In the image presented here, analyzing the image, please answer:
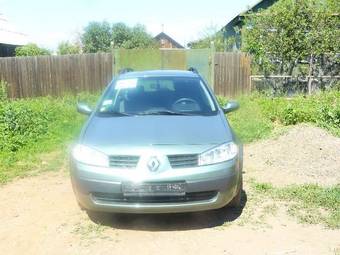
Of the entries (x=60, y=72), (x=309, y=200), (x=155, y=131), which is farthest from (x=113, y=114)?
(x=60, y=72)

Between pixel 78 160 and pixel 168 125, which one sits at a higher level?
pixel 168 125

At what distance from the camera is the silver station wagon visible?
13.7 feet

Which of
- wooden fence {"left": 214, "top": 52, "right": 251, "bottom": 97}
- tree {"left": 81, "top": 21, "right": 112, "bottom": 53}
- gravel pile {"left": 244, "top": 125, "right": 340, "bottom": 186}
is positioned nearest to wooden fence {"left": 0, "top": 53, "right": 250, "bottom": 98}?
wooden fence {"left": 214, "top": 52, "right": 251, "bottom": 97}

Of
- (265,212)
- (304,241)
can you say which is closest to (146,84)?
(265,212)

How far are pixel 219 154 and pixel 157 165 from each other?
2.07ft

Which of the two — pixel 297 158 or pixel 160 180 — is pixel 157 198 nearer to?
pixel 160 180

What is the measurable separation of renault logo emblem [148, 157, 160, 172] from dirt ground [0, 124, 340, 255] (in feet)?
2.24

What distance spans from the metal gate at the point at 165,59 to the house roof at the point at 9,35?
9.58m

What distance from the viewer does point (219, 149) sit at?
4391 millimetres

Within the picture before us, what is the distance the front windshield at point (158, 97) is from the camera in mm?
5293

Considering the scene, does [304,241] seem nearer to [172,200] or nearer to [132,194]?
[172,200]

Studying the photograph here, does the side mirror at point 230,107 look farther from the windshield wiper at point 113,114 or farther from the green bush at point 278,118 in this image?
the green bush at point 278,118

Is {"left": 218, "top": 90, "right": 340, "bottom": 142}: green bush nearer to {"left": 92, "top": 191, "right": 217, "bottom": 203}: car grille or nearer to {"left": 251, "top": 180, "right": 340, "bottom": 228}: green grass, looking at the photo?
{"left": 251, "top": 180, "right": 340, "bottom": 228}: green grass

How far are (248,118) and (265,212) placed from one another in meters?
5.98
